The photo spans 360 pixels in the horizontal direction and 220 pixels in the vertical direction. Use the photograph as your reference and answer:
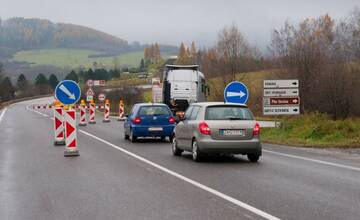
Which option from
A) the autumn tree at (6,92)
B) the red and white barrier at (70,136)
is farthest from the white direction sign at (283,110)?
the autumn tree at (6,92)

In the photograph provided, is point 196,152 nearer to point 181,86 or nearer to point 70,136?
point 70,136

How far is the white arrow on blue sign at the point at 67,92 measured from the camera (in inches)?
722

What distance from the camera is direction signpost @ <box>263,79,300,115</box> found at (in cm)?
2416

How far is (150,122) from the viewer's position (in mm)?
23031

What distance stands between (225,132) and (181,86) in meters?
21.2

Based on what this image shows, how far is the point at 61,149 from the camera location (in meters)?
19.6

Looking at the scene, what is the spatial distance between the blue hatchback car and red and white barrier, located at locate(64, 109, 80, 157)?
5481mm

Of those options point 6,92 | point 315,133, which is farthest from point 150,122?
point 6,92

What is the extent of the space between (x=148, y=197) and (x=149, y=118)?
1361 centimetres

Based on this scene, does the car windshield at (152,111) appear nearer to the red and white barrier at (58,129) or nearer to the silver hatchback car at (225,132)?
the red and white barrier at (58,129)

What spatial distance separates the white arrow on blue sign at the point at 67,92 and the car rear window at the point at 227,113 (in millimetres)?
4736

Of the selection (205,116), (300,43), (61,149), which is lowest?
(61,149)

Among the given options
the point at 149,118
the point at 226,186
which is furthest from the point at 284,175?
the point at 149,118

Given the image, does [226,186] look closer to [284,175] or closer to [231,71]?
[284,175]
